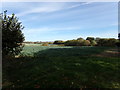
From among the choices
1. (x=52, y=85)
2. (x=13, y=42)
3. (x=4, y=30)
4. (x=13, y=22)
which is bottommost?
(x=52, y=85)

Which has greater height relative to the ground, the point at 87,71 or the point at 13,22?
the point at 13,22

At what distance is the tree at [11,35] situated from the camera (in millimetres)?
9635

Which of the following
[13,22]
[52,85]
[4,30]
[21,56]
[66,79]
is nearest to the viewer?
[52,85]

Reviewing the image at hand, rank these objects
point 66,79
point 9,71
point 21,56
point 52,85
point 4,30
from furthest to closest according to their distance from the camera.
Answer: point 21,56, point 4,30, point 9,71, point 66,79, point 52,85

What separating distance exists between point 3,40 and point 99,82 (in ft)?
24.5

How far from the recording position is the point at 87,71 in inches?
A: 295

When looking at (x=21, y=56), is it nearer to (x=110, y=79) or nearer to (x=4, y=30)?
(x=4, y=30)

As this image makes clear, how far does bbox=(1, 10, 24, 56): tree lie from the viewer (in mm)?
9635

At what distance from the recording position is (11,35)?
32.1 feet

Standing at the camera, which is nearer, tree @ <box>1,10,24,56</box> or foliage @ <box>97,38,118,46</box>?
tree @ <box>1,10,24,56</box>

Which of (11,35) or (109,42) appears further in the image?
(109,42)

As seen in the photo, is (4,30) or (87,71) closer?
(87,71)

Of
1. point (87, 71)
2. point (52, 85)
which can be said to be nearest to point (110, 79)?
point (87, 71)

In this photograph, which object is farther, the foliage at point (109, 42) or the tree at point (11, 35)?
the foliage at point (109, 42)
